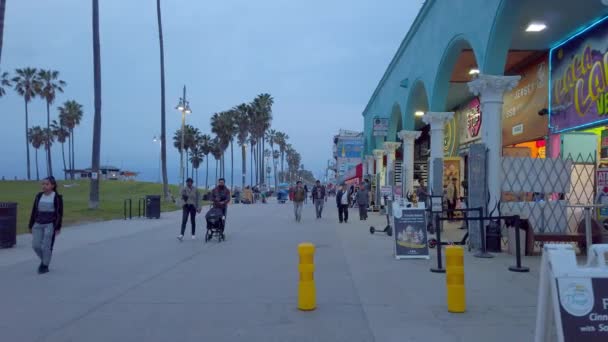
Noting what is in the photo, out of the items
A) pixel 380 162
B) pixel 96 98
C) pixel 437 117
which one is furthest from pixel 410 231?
pixel 380 162

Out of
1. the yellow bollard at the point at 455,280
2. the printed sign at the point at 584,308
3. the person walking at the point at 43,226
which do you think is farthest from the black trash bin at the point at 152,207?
the printed sign at the point at 584,308

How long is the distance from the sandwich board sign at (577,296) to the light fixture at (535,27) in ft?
37.5

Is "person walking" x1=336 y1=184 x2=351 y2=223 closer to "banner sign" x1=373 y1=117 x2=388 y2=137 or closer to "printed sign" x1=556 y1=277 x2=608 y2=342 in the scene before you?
"banner sign" x1=373 y1=117 x2=388 y2=137

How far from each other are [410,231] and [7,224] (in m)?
9.36

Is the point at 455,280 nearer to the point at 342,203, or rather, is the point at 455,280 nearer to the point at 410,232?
the point at 410,232

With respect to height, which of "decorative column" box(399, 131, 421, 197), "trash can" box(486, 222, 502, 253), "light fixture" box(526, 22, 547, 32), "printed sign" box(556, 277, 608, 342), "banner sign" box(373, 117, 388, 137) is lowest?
"trash can" box(486, 222, 502, 253)

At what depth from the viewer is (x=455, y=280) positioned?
21.3ft

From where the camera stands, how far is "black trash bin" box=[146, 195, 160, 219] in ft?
76.7

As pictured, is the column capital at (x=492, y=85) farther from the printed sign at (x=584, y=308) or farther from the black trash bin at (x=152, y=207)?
the black trash bin at (x=152, y=207)

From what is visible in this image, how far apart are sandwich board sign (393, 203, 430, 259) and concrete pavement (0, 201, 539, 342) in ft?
0.97

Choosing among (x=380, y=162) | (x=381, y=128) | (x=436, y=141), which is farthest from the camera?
(x=380, y=162)

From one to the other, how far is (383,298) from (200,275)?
3391mm

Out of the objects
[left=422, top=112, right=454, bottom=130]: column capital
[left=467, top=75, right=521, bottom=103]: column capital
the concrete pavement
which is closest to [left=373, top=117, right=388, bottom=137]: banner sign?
[left=422, top=112, right=454, bottom=130]: column capital

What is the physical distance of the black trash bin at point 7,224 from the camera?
12.4 m
